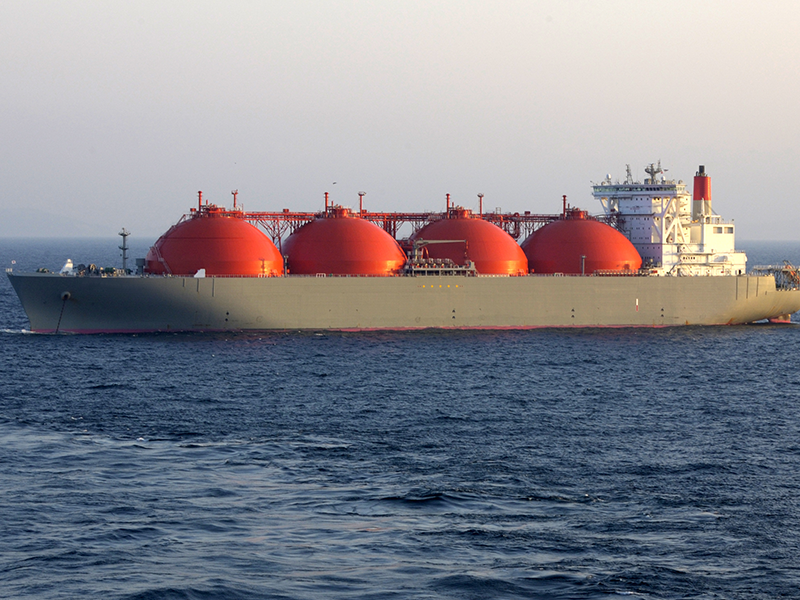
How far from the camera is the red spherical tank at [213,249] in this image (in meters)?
51.6

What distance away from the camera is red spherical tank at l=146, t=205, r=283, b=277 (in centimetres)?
5162

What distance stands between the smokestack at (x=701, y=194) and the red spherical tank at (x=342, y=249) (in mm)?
24344

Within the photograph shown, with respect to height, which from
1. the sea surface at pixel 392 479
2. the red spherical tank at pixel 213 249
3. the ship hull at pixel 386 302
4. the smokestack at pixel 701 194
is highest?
the smokestack at pixel 701 194

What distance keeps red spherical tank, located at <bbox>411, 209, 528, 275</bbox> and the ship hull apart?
211 centimetres

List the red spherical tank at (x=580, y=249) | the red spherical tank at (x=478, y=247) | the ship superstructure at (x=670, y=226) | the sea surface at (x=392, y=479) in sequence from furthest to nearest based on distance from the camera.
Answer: the ship superstructure at (x=670, y=226) → the red spherical tank at (x=580, y=249) → the red spherical tank at (x=478, y=247) → the sea surface at (x=392, y=479)

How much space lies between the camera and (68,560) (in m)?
17.9

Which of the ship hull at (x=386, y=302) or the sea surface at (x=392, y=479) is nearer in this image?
the sea surface at (x=392, y=479)

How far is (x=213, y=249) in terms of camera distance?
51875mm

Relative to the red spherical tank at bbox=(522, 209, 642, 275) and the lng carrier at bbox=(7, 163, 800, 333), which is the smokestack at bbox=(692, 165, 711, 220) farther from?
the red spherical tank at bbox=(522, 209, 642, 275)

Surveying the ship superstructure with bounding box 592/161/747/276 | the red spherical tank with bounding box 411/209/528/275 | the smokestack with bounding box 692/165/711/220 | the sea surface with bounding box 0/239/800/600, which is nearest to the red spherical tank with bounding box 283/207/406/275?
the red spherical tank with bounding box 411/209/528/275

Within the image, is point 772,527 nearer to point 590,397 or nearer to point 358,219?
point 590,397

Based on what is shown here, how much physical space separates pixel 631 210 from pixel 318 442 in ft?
145

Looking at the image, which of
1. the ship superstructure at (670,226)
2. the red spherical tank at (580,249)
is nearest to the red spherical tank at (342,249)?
the red spherical tank at (580,249)

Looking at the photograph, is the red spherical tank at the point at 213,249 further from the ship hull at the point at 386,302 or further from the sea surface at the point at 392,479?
the sea surface at the point at 392,479
